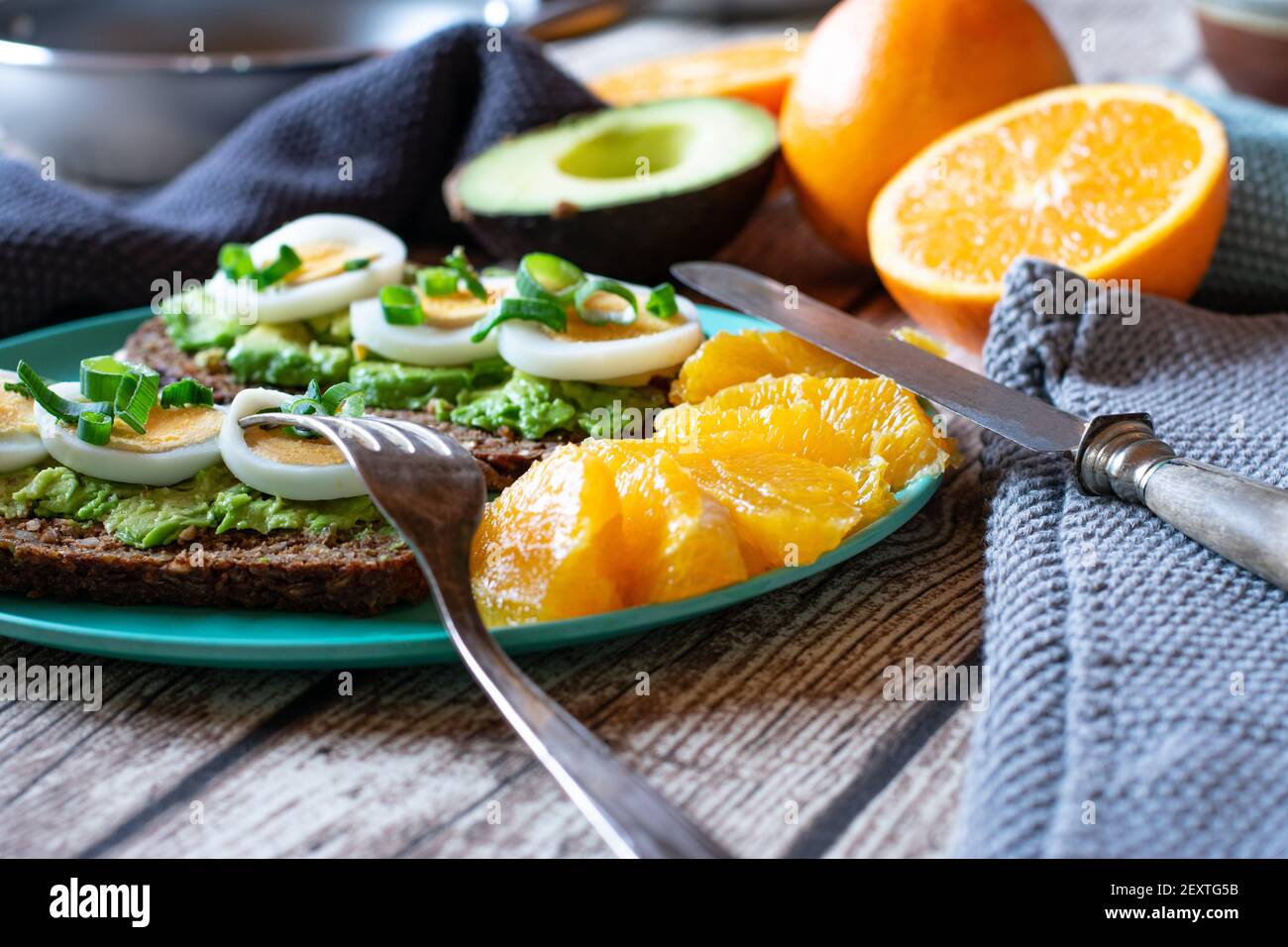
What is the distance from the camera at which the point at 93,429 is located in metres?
1.64

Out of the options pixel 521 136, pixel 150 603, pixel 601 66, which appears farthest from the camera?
pixel 601 66

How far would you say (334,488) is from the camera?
1612 mm

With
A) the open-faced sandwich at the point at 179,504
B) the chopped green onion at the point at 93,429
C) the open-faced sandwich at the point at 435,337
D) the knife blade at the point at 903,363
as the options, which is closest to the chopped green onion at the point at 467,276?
the open-faced sandwich at the point at 435,337

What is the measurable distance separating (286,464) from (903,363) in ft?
2.74

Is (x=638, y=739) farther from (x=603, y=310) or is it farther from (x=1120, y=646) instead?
(x=603, y=310)

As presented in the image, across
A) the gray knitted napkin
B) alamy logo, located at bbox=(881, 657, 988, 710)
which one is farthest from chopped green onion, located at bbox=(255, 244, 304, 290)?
alamy logo, located at bbox=(881, 657, 988, 710)

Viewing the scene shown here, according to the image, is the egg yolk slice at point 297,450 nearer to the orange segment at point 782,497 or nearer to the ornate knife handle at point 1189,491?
the orange segment at point 782,497

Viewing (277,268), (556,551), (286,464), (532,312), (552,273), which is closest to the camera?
(556,551)

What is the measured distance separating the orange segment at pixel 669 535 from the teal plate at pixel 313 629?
0.08 feet

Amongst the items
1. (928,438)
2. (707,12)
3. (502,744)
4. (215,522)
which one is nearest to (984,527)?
(928,438)

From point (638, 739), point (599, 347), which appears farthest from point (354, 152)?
point (638, 739)

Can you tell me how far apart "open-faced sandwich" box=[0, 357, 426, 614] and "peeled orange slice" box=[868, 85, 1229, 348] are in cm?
101

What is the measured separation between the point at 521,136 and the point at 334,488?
133 cm
